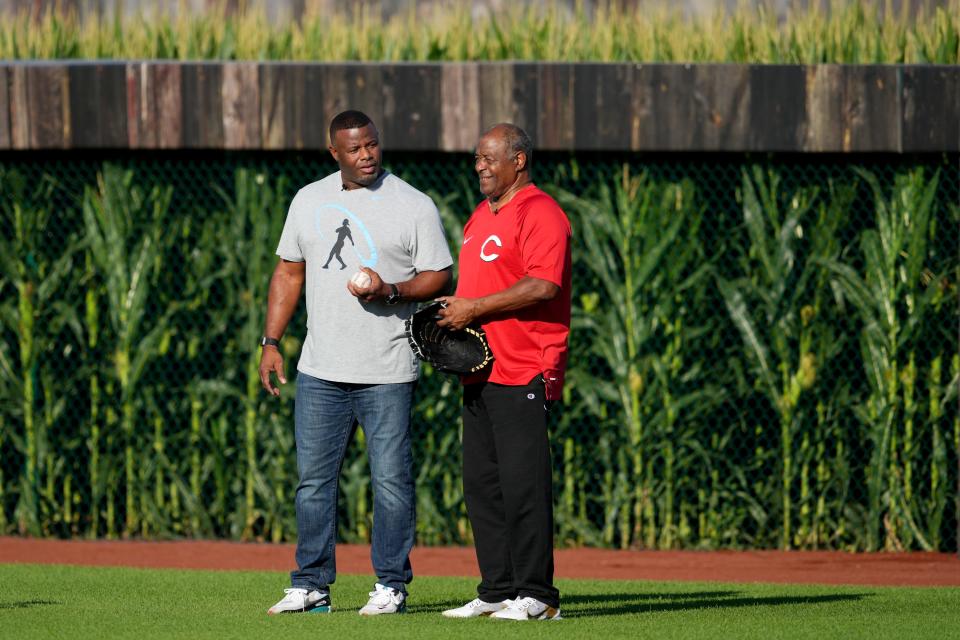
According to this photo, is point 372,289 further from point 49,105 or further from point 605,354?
point 49,105

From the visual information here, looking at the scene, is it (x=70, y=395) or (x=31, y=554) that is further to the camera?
(x=70, y=395)

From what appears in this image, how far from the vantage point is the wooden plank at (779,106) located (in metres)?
8.96

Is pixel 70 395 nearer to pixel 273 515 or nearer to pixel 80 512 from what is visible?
pixel 80 512

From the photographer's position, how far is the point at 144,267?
9.47 metres

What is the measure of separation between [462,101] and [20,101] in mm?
2796

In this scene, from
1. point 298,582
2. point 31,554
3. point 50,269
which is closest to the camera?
point 298,582

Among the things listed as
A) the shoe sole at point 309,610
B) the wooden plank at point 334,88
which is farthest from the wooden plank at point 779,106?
the shoe sole at point 309,610

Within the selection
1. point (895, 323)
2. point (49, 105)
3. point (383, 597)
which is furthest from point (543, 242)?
point (49, 105)

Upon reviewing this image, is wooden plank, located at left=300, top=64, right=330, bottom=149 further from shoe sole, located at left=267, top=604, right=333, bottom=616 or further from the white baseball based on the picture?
shoe sole, located at left=267, top=604, right=333, bottom=616

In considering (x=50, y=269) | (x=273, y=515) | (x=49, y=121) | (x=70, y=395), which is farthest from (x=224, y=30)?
→ (x=273, y=515)

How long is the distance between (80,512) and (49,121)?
8.39 feet

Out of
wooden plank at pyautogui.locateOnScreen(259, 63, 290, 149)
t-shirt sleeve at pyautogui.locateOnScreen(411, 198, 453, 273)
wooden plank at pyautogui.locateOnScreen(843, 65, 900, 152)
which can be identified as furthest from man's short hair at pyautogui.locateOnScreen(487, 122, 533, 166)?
wooden plank at pyautogui.locateOnScreen(843, 65, 900, 152)

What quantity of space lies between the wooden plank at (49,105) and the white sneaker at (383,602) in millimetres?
4364

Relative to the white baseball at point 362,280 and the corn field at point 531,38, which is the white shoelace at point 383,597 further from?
the corn field at point 531,38
